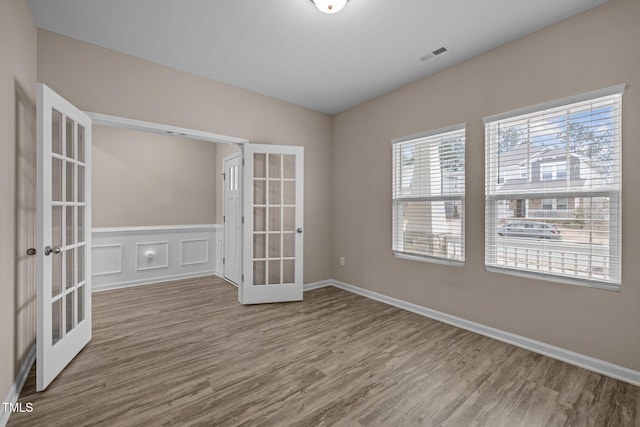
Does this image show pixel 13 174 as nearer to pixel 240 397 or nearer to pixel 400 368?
pixel 240 397

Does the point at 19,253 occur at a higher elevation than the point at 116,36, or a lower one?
lower

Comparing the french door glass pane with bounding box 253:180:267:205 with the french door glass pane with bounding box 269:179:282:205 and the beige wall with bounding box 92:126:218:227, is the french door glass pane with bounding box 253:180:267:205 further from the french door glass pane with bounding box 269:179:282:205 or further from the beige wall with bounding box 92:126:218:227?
the beige wall with bounding box 92:126:218:227

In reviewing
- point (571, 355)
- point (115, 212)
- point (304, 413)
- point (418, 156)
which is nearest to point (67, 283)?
point (304, 413)

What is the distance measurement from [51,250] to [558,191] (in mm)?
3990

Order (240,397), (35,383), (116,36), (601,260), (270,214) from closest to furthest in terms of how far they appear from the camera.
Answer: (240,397), (35,383), (601,260), (116,36), (270,214)

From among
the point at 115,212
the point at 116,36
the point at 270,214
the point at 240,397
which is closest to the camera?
the point at 240,397

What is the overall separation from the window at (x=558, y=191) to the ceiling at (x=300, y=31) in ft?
2.60

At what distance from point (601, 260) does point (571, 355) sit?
82 cm

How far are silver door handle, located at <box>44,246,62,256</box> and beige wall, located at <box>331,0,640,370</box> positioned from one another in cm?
332

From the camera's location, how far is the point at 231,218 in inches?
195

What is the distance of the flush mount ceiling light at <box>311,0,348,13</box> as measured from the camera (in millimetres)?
2111

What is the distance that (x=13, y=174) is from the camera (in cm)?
193

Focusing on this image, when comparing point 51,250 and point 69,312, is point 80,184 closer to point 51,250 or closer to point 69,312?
point 51,250

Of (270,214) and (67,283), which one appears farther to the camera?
(270,214)
